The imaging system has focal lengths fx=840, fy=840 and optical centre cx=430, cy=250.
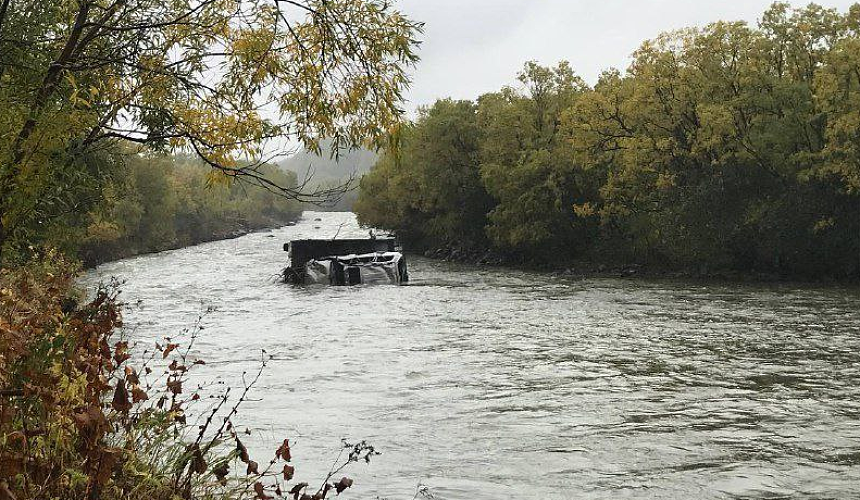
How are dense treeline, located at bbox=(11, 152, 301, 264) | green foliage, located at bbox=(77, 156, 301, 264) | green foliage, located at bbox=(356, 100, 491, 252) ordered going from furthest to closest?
1. green foliage, located at bbox=(356, 100, 491, 252)
2. green foliage, located at bbox=(77, 156, 301, 264)
3. dense treeline, located at bbox=(11, 152, 301, 264)

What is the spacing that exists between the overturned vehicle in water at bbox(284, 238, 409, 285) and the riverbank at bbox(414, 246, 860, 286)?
31.9 feet

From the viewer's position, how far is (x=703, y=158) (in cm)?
4175

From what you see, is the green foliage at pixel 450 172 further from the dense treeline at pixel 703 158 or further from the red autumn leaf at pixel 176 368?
the red autumn leaf at pixel 176 368

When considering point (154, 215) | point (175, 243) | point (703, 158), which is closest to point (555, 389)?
point (703, 158)

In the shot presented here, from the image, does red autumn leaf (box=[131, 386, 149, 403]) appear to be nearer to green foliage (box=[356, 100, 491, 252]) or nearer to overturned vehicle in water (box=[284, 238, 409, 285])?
overturned vehicle in water (box=[284, 238, 409, 285])

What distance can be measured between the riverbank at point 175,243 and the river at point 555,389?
13826 mm

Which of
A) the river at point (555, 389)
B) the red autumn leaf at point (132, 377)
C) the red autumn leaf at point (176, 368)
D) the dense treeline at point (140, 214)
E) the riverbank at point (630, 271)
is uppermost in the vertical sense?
the dense treeline at point (140, 214)

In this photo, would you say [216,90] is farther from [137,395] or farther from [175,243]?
[175,243]

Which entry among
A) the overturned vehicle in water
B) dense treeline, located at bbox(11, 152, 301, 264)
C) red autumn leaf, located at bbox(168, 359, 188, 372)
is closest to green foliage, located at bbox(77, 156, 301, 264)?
dense treeline, located at bbox(11, 152, 301, 264)

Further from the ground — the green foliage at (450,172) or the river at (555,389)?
the green foliage at (450,172)

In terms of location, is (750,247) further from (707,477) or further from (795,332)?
(707,477)

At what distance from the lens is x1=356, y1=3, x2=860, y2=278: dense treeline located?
36.8 m

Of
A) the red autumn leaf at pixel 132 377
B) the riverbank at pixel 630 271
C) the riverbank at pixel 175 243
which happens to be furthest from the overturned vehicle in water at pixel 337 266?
the red autumn leaf at pixel 132 377

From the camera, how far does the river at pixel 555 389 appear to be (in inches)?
360
